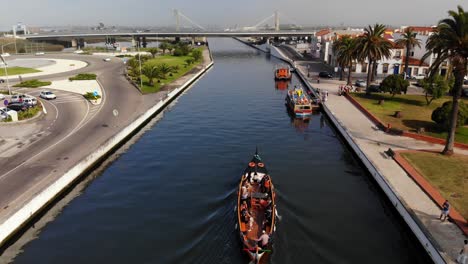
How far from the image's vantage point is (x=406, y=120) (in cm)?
5144

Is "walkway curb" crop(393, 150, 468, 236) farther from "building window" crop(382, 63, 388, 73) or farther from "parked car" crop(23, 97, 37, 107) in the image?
"building window" crop(382, 63, 388, 73)

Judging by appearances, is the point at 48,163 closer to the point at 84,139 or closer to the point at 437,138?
the point at 84,139

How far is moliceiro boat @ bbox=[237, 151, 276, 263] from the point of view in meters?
23.3

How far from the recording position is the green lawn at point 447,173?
29378 millimetres

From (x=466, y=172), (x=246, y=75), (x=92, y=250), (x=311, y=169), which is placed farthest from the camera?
(x=246, y=75)

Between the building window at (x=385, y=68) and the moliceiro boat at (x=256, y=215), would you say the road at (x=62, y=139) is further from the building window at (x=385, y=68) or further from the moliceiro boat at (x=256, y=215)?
the building window at (x=385, y=68)

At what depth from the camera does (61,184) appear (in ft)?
109

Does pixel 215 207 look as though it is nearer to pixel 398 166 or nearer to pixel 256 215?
pixel 256 215

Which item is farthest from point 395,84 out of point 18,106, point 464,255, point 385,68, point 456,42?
point 18,106

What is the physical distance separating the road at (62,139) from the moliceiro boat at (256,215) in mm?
17224

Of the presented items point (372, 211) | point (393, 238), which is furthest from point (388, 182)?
point (393, 238)

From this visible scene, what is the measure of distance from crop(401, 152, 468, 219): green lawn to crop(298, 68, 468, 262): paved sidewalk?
5.69 feet

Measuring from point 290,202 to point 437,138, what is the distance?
75.4 ft

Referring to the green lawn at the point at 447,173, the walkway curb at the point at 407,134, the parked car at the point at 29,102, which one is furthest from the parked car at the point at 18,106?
the green lawn at the point at 447,173
